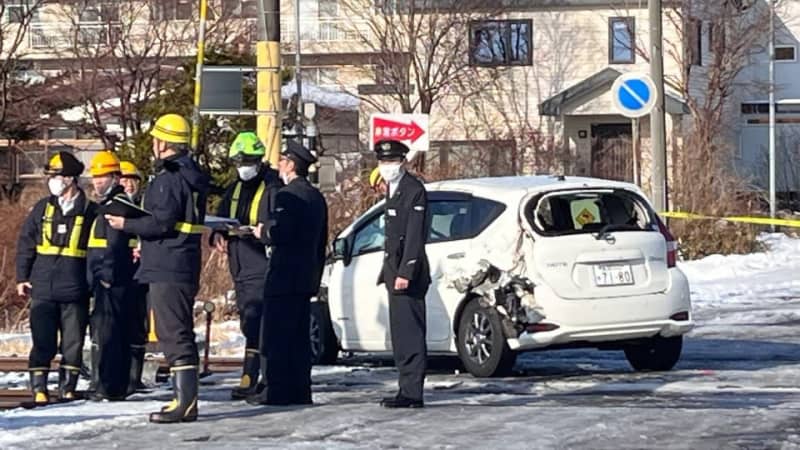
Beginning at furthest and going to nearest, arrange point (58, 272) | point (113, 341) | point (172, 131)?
point (58, 272), point (113, 341), point (172, 131)

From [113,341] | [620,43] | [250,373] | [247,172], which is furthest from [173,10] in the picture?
[250,373]

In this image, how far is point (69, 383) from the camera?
1269 cm

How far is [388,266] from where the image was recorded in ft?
36.4

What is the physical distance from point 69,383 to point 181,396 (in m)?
2.57

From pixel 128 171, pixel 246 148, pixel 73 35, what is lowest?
pixel 128 171

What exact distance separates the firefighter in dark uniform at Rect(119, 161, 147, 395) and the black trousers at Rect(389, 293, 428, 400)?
2.32 meters

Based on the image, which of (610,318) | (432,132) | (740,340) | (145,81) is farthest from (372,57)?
(610,318)

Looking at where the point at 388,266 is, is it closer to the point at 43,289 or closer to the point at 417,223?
the point at 417,223

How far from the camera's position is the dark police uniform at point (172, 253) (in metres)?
10.4

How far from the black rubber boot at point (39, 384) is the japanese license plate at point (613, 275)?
4.35 metres

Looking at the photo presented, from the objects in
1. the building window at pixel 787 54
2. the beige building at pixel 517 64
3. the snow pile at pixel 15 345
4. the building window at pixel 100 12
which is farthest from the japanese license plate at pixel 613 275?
the building window at pixel 787 54

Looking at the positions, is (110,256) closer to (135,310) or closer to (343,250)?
(135,310)

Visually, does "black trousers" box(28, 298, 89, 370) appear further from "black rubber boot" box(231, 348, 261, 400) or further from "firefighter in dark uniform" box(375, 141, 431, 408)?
"firefighter in dark uniform" box(375, 141, 431, 408)

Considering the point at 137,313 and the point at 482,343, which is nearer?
the point at 137,313
